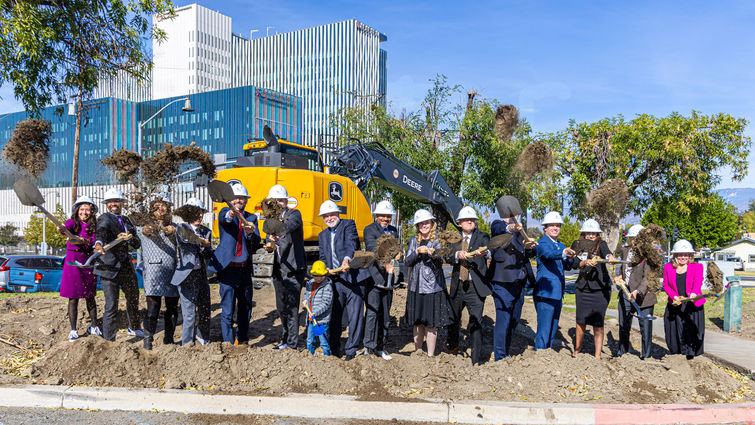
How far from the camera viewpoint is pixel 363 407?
5223mm

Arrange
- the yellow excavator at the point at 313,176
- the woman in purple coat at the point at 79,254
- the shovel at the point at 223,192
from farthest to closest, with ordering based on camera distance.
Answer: the yellow excavator at the point at 313,176
the woman in purple coat at the point at 79,254
the shovel at the point at 223,192

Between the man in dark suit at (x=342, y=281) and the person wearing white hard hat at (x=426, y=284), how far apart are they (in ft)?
1.97

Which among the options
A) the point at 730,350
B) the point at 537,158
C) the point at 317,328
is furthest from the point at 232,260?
the point at 730,350

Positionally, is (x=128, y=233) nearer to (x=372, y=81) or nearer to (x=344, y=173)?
(x=344, y=173)

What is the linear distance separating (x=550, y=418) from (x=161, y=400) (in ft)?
10.7

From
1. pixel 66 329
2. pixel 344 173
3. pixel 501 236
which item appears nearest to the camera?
pixel 501 236

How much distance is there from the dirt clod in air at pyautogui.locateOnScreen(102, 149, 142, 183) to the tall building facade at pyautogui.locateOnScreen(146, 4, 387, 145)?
99.4 meters

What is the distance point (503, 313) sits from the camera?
696 centimetres

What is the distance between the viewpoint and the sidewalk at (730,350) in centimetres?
747

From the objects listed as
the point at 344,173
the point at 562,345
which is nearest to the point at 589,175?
the point at 344,173

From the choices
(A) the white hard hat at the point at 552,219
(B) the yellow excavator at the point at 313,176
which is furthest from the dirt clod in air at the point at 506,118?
(A) the white hard hat at the point at 552,219

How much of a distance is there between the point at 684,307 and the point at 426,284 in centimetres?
312

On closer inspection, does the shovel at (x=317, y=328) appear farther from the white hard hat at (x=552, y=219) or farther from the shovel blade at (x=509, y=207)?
the white hard hat at (x=552, y=219)

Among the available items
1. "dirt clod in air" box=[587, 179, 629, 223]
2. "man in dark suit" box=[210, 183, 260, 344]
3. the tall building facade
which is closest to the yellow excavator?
"man in dark suit" box=[210, 183, 260, 344]
